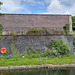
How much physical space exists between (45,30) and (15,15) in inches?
182

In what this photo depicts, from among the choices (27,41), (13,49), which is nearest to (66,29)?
(27,41)

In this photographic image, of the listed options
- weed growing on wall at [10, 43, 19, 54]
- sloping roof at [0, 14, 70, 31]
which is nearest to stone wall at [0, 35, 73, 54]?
weed growing on wall at [10, 43, 19, 54]

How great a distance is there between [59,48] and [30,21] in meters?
5.57

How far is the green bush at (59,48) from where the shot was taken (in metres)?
15.5

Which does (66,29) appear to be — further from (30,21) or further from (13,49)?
(13,49)

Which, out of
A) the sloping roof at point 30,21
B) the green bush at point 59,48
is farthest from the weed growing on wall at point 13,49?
the green bush at point 59,48

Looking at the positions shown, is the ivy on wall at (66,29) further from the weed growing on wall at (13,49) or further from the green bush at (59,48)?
the weed growing on wall at (13,49)

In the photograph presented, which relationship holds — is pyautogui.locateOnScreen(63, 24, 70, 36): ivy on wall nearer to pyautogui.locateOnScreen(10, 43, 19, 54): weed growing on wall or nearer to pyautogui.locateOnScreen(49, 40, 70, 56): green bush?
pyautogui.locateOnScreen(49, 40, 70, 56): green bush

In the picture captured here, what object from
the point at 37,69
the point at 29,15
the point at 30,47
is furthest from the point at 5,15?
the point at 37,69

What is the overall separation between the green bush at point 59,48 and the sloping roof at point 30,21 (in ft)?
9.80

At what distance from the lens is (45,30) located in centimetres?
1708

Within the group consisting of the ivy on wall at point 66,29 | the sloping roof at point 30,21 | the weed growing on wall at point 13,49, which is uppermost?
the sloping roof at point 30,21

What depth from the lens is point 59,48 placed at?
51.6ft

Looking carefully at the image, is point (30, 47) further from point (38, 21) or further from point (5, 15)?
point (5, 15)
